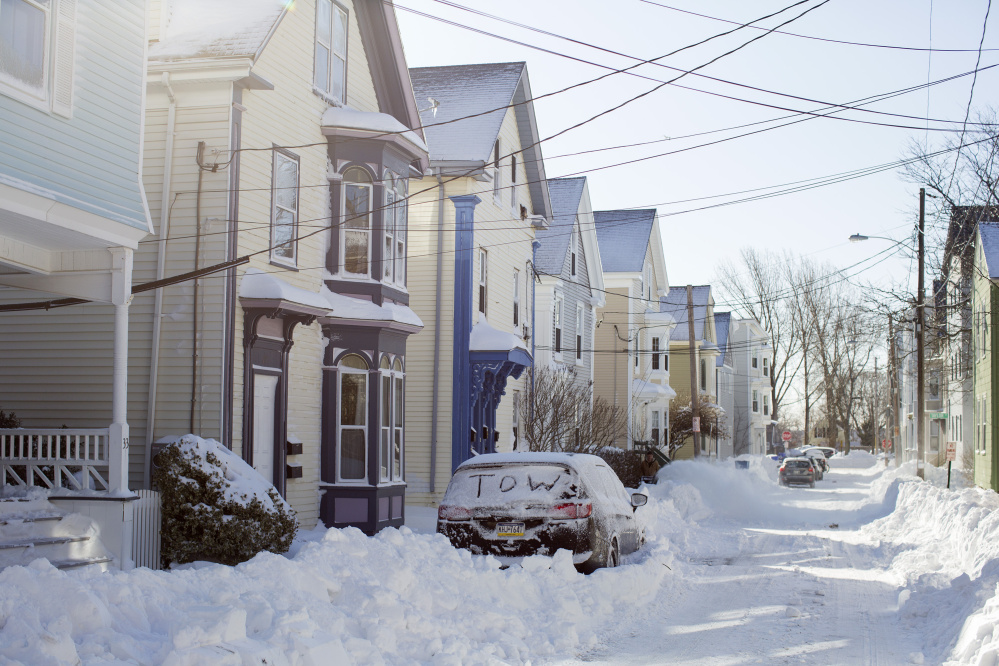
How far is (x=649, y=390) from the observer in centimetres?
4575

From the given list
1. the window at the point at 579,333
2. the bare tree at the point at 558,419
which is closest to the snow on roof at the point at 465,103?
the bare tree at the point at 558,419

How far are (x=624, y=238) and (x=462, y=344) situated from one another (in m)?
24.6

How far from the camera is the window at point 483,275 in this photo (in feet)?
83.0

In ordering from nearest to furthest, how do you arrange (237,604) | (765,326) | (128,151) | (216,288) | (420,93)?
(237,604), (128,151), (216,288), (420,93), (765,326)

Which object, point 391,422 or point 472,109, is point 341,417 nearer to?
point 391,422

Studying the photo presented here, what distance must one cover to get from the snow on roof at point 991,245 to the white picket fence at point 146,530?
71.3 ft

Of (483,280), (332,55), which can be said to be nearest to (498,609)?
(332,55)

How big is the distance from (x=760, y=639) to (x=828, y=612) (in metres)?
1.95

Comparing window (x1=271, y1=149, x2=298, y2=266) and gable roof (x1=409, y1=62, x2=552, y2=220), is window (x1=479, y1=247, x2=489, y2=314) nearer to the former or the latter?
gable roof (x1=409, y1=62, x2=552, y2=220)

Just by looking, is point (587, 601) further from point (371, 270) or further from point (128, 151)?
point (371, 270)

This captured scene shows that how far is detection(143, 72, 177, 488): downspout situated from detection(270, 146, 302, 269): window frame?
155cm

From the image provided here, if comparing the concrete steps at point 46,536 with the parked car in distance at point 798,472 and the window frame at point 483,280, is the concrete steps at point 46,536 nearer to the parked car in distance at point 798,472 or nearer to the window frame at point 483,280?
the window frame at point 483,280

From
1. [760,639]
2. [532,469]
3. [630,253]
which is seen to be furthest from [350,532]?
[630,253]

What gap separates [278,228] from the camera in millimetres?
16516
